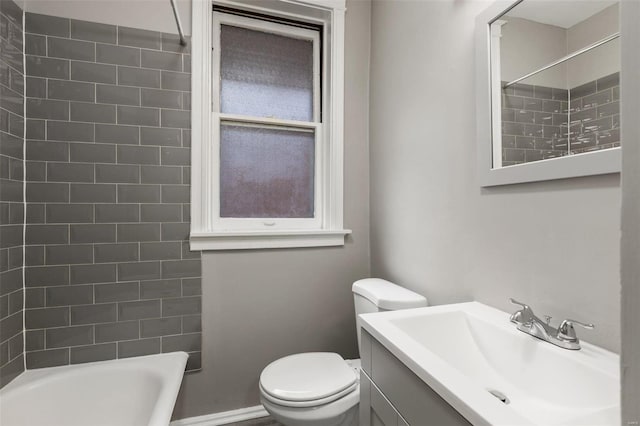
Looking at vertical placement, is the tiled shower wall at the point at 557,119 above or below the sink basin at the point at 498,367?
above

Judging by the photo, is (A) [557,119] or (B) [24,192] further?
(B) [24,192]

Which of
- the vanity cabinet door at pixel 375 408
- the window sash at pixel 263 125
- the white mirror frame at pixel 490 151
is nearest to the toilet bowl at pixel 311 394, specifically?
the vanity cabinet door at pixel 375 408

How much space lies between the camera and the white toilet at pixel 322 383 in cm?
121

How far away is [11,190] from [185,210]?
69 centimetres

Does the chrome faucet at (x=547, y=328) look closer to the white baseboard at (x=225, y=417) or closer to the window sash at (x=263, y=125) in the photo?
the window sash at (x=263, y=125)

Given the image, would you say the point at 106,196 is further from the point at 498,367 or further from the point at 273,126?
the point at 498,367

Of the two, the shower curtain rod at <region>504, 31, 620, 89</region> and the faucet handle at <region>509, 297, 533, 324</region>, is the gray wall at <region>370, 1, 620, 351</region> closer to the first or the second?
the faucet handle at <region>509, 297, 533, 324</region>

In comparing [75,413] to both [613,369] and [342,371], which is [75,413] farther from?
[613,369]

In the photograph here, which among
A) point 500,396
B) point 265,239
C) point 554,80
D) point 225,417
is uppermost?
point 554,80

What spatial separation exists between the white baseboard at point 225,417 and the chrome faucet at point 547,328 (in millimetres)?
1438

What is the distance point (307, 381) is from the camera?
1316 mm

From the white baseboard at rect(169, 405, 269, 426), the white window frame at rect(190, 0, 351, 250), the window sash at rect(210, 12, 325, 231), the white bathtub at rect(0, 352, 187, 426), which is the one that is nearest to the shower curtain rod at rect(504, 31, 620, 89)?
the white window frame at rect(190, 0, 351, 250)

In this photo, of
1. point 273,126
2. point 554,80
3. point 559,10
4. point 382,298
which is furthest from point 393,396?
point 273,126

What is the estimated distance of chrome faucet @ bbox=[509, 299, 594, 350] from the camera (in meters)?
0.78
